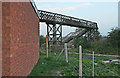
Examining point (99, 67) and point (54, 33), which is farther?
point (54, 33)

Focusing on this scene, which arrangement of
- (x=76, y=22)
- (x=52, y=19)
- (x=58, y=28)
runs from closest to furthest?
(x=52, y=19), (x=58, y=28), (x=76, y=22)

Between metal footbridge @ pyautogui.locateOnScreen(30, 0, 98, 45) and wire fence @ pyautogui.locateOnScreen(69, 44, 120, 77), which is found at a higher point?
metal footbridge @ pyautogui.locateOnScreen(30, 0, 98, 45)

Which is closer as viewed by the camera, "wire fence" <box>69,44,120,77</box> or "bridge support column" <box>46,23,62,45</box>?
"wire fence" <box>69,44,120,77</box>

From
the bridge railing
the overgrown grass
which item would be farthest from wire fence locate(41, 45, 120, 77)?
the bridge railing

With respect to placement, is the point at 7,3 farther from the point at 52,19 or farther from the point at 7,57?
the point at 52,19

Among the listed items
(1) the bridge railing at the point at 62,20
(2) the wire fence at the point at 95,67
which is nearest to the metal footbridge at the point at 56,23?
(1) the bridge railing at the point at 62,20

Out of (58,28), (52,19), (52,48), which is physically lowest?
(52,48)

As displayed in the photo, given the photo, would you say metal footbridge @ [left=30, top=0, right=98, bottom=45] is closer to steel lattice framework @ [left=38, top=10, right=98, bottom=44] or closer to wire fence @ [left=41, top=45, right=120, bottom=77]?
steel lattice framework @ [left=38, top=10, right=98, bottom=44]

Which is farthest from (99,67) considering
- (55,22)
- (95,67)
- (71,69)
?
(55,22)

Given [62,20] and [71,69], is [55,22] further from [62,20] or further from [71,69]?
[71,69]

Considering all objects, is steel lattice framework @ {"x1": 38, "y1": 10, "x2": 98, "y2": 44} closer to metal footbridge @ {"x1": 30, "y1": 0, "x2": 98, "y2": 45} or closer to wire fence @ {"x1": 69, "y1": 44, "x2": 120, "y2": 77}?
metal footbridge @ {"x1": 30, "y1": 0, "x2": 98, "y2": 45}

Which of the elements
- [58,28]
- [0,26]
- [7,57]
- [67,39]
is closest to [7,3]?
[0,26]

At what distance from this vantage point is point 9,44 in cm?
273

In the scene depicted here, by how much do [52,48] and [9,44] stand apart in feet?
40.2
